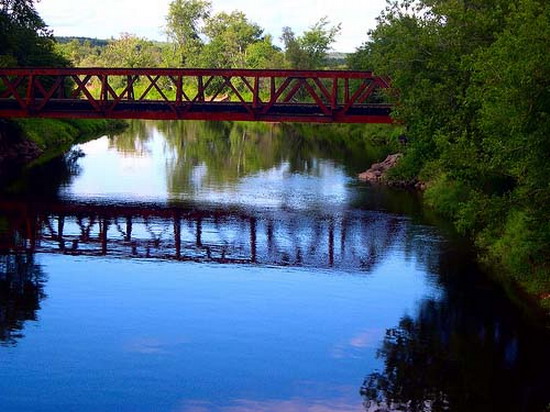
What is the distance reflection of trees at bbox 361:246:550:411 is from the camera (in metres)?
23.2

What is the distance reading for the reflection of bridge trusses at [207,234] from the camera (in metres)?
39.5

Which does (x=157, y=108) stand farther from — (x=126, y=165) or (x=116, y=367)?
(x=116, y=367)

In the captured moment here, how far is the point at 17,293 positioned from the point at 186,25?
156061 millimetres

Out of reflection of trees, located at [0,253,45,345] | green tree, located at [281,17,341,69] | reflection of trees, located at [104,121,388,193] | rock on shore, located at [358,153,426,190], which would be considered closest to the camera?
reflection of trees, located at [0,253,45,345]

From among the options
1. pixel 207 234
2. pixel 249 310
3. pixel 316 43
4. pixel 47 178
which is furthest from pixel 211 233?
pixel 316 43

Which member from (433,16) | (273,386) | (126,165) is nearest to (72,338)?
(273,386)

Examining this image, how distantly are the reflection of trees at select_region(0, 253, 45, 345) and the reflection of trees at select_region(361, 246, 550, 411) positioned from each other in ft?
37.4

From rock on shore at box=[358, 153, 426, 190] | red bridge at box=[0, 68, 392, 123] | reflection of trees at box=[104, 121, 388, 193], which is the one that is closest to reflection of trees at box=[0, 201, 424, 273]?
red bridge at box=[0, 68, 392, 123]

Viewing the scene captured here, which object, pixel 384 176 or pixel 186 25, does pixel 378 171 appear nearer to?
pixel 384 176

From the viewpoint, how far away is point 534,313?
3048cm

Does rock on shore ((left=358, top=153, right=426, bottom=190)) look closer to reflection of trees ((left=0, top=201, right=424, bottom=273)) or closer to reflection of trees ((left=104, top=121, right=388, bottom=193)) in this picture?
reflection of trees ((left=104, top=121, right=388, bottom=193))

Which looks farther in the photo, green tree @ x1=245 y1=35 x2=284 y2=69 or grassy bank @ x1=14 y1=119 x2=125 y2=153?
green tree @ x1=245 y1=35 x2=284 y2=69

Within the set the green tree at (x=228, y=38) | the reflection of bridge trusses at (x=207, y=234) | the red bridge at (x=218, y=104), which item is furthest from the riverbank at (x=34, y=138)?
Answer: the green tree at (x=228, y=38)

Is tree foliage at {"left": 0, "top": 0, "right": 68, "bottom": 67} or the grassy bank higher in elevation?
tree foliage at {"left": 0, "top": 0, "right": 68, "bottom": 67}
